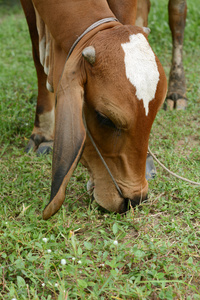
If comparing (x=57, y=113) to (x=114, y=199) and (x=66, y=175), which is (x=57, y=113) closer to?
(x=66, y=175)

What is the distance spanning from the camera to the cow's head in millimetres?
1908

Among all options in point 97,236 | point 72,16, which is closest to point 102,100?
point 72,16

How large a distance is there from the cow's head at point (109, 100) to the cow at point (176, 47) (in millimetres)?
2023

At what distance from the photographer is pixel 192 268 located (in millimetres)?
1853

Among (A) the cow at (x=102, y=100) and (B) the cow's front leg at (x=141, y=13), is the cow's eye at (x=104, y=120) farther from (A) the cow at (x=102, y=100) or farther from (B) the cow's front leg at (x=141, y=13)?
(B) the cow's front leg at (x=141, y=13)

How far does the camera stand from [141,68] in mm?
1897

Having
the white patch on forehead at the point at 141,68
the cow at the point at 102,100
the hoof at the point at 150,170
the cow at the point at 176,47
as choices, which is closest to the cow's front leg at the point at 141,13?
the cow at the point at 176,47

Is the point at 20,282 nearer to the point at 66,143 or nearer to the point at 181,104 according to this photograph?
the point at 66,143

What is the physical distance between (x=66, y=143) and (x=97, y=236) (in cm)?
53

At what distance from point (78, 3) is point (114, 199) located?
1.05 m

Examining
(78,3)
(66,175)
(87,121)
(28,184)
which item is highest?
(78,3)

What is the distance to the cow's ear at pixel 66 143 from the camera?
1914 millimetres

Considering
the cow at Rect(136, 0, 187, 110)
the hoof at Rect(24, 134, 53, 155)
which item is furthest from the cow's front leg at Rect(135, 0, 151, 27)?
the hoof at Rect(24, 134, 53, 155)

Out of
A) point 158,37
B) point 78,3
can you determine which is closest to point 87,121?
point 78,3
